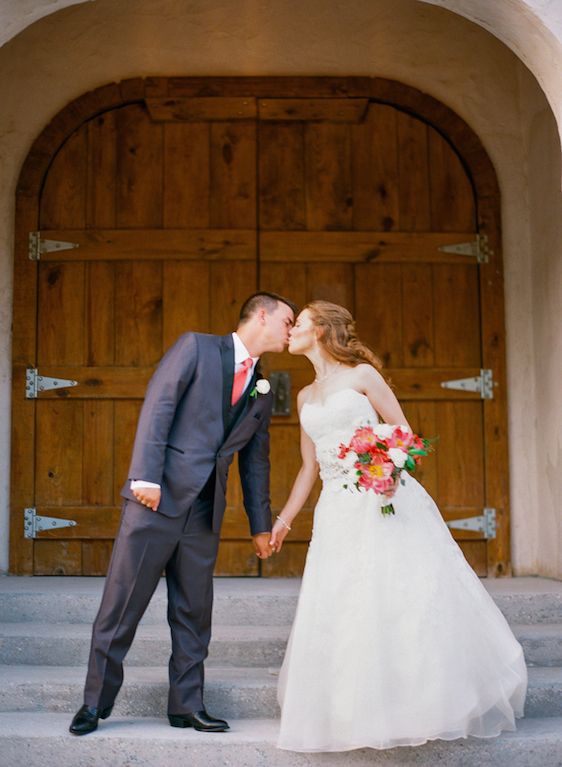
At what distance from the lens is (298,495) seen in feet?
13.4

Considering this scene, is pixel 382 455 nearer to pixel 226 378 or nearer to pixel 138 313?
pixel 226 378

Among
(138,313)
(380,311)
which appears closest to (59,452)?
(138,313)

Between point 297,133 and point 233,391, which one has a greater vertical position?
point 297,133

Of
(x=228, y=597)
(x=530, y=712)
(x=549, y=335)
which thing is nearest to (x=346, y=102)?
(x=549, y=335)

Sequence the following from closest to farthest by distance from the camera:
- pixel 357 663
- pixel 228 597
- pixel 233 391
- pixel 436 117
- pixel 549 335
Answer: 1. pixel 357 663
2. pixel 233 391
3. pixel 228 597
4. pixel 549 335
5. pixel 436 117

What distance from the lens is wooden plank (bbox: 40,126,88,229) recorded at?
583 cm

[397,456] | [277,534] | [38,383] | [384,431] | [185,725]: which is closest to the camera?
[397,456]

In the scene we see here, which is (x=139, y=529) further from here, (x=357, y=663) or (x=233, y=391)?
(x=357, y=663)

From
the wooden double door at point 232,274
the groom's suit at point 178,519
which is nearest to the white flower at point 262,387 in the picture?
the groom's suit at point 178,519

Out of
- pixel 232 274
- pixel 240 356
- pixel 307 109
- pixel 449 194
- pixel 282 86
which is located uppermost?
pixel 282 86

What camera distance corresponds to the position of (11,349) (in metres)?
5.75

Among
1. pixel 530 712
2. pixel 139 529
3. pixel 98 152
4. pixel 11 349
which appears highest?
pixel 98 152

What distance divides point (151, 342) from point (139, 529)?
2.21 m

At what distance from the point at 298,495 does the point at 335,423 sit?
14.2 inches
